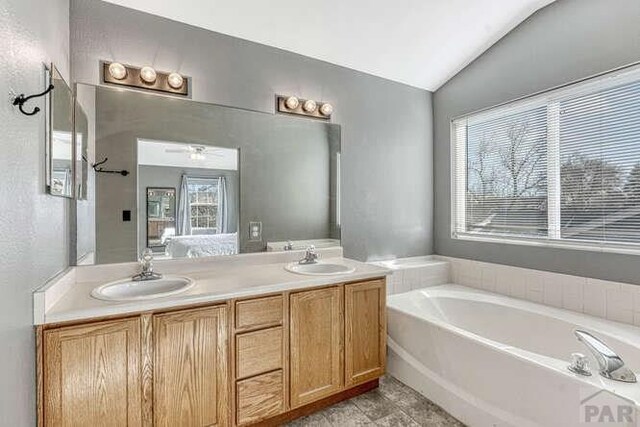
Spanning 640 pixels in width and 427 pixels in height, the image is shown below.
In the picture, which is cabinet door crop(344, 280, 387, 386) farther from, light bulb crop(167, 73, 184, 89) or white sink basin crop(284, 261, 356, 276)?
light bulb crop(167, 73, 184, 89)

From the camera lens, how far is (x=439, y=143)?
3359 millimetres

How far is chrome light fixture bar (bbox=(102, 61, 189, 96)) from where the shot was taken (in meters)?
1.89

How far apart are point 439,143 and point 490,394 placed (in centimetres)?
241

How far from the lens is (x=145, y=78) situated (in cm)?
196

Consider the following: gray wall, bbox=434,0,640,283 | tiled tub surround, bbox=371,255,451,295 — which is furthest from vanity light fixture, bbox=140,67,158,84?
gray wall, bbox=434,0,640,283

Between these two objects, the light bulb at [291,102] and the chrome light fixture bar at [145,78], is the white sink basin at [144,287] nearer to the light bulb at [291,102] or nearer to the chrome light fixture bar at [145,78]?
the chrome light fixture bar at [145,78]

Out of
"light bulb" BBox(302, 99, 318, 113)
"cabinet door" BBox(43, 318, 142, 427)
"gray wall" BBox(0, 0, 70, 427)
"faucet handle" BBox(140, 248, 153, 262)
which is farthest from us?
"light bulb" BBox(302, 99, 318, 113)

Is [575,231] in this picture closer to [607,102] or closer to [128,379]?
[607,102]

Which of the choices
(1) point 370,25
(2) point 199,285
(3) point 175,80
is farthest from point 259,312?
(1) point 370,25

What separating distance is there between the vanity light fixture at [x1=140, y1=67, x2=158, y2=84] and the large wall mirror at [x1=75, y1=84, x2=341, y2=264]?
3.7 inches

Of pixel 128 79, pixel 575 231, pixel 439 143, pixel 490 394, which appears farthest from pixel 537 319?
pixel 128 79

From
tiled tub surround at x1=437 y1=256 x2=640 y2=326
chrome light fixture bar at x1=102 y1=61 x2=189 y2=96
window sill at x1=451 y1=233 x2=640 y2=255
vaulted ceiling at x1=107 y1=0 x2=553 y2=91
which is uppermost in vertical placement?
vaulted ceiling at x1=107 y1=0 x2=553 y2=91

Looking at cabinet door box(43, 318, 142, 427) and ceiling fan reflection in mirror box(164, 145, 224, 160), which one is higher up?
ceiling fan reflection in mirror box(164, 145, 224, 160)

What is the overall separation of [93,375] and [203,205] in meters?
1.13
